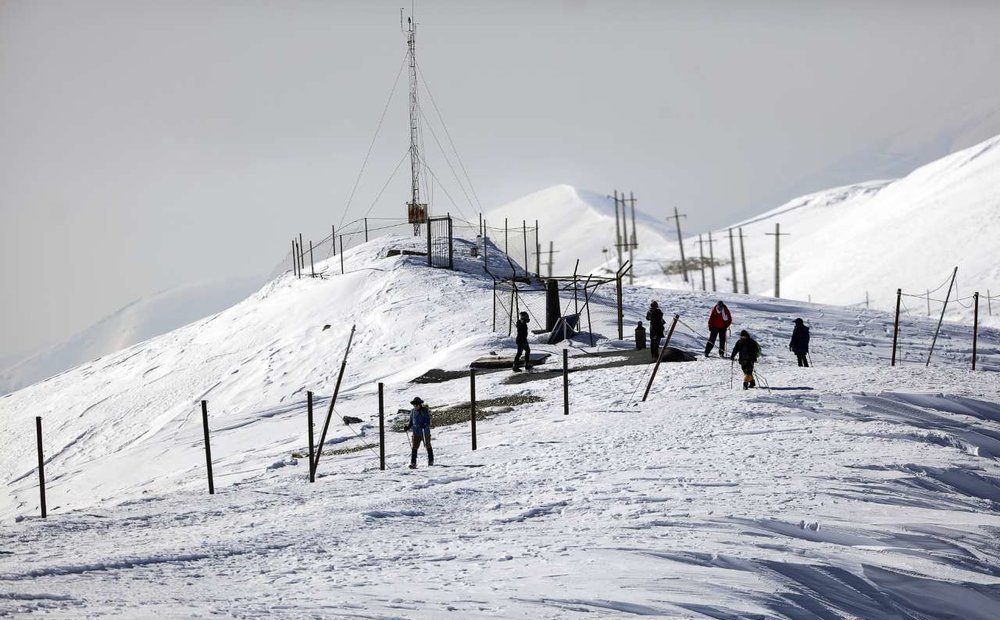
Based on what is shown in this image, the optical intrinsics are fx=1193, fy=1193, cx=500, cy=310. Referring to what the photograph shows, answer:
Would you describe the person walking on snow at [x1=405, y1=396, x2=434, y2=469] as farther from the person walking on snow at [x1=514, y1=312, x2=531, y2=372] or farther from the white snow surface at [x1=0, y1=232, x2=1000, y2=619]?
the person walking on snow at [x1=514, y1=312, x2=531, y2=372]

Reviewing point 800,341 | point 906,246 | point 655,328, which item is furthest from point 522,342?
point 906,246

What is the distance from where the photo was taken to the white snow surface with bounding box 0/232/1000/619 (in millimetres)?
12867

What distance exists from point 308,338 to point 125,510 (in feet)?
86.1

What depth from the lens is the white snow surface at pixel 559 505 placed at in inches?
507

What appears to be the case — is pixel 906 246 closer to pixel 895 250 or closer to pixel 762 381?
pixel 895 250

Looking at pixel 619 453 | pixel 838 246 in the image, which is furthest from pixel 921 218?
pixel 619 453

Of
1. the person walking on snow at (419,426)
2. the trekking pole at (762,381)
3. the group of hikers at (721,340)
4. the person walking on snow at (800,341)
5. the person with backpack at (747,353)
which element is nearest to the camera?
the person walking on snow at (419,426)

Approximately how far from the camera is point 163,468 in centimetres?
3045

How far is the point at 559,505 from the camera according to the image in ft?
57.6

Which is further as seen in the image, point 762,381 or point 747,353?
point 762,381

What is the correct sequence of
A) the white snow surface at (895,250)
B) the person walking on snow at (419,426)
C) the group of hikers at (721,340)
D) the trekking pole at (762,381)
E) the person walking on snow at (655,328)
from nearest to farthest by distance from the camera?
the person walking on snow at (419,426) → the group of hikers at (721,340) → the trekking pole at (762,381) → the person walking on snow at (655,328) → the white snow surface at (895,250)

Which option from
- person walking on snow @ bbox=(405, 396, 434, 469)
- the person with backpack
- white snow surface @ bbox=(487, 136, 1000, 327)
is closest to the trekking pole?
the person with backpack

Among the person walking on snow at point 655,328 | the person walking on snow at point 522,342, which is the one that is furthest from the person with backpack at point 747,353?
the person walking on snow at point 522,342

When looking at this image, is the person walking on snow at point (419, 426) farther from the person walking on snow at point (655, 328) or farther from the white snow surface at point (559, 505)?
the person walking on snow at point (655, 328)
